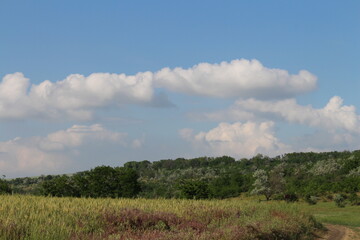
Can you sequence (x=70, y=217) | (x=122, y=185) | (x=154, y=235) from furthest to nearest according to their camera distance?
(x=122, y=185) → (x=70, y=217) → (x=154, y=235)

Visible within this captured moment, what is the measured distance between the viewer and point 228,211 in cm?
2556

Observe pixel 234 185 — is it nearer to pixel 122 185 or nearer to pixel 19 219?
pixel 122 185

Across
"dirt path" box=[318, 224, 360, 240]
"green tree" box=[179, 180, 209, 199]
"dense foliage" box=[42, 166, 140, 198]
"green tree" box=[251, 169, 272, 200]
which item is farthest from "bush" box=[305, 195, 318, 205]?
"dirt path" box=[318, 224, 360, 240]

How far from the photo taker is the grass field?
15.3m

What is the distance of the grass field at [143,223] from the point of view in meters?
15.3

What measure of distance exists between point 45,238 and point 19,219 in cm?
380

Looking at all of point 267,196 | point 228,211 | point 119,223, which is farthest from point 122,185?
point 119,223

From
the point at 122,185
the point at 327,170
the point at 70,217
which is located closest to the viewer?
the point at 70,217

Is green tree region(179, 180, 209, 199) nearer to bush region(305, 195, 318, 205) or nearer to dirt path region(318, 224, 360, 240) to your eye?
bush region(305, 195, 318, 205)

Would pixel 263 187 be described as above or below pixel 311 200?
above

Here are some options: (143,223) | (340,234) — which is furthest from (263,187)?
(143,223)

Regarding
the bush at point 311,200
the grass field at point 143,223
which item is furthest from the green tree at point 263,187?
the grass field at point 143,223

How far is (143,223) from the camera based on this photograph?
1995 centimetres

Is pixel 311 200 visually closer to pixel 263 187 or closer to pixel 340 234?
pixel 263 187
